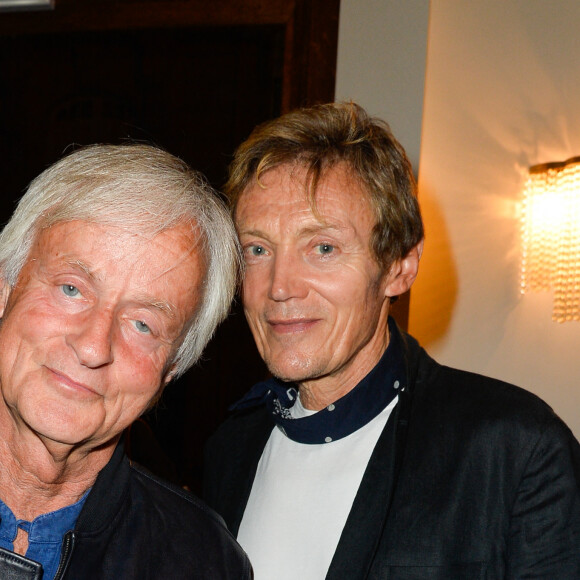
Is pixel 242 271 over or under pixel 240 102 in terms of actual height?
under

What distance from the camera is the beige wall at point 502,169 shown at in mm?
3398

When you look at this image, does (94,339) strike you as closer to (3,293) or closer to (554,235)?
(3,293)

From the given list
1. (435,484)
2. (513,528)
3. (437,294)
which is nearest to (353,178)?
(435,484)

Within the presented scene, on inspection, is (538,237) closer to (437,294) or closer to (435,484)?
(437,294)

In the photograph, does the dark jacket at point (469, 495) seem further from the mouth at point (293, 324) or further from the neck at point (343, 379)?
the mouth at point (293, 324)

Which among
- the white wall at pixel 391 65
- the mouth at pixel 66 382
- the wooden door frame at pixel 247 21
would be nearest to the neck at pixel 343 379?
the mouth at pixel 66 382

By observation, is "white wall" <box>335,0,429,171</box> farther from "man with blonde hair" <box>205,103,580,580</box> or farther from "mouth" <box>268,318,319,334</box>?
"mouth" <box>268,318,319,334</box>

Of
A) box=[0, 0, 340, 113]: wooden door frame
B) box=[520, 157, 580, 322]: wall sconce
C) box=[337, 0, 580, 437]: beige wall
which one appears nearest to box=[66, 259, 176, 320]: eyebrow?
box=[0, 0, 340, 113]: wooden door frame

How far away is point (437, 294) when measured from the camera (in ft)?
11.0

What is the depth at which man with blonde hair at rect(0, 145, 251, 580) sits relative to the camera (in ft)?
5.11

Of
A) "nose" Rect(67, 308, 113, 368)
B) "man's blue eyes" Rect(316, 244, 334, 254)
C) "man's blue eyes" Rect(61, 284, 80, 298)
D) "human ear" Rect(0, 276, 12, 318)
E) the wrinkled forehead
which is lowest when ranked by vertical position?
"nose" Rect(67, 308, 113, 368)

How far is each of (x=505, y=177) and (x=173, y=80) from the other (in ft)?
4.62

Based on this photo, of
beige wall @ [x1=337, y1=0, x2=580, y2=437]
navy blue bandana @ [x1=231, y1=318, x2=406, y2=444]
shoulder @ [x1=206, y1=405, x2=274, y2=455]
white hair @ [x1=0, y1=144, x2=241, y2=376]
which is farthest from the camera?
beige wall @ [x1=337, y1=0, x2=580, y2=437]

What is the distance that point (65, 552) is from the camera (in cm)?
156
